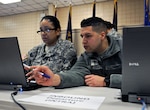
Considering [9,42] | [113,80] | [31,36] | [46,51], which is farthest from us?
[31,36]

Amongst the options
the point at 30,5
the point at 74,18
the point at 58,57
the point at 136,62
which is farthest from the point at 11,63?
the point at 30,5

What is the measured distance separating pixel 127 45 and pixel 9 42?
0.49m

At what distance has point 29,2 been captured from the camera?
4.68m

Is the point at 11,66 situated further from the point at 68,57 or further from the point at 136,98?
the point at 68,57

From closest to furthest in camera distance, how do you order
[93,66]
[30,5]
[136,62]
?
1. [136,62]
2. [93,66]
3. [30,5]

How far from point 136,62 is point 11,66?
0.53 metres

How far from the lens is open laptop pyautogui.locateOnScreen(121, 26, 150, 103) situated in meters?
0.55

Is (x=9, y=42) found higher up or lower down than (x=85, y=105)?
higher up

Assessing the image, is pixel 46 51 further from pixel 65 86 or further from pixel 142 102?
pixel 142 102

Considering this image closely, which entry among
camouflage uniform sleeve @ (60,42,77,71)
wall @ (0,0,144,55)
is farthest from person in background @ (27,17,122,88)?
wall @ (0,0,144,55)

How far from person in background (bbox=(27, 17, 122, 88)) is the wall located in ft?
6.83

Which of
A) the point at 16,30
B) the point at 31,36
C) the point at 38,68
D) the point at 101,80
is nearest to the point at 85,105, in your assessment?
the point at 38,68

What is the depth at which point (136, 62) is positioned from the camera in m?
0.56

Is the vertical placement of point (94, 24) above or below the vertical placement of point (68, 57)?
above
